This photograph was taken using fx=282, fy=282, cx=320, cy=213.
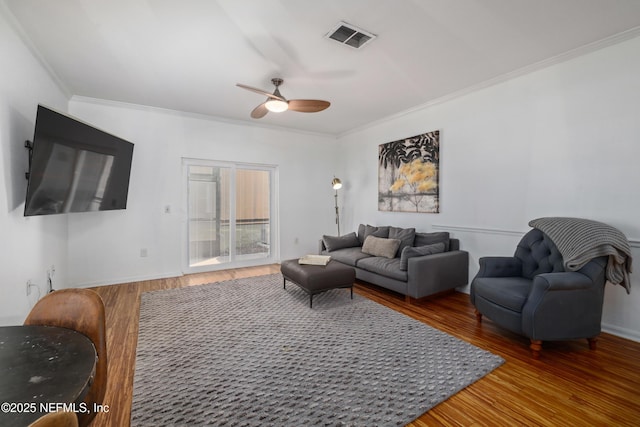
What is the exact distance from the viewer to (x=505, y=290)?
254cm

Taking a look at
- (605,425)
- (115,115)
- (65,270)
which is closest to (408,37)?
→ (605,425)

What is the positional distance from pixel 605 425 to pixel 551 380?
16.0 inches

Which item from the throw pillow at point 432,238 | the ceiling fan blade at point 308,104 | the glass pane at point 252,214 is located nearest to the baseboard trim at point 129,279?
the glass pane at point 252,214

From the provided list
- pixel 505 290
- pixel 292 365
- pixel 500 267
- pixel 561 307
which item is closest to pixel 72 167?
pixel 292 365

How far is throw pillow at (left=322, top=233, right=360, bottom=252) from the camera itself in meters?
4.85

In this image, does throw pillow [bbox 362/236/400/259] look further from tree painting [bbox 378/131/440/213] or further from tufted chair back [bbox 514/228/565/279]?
tufted chair back [bbox 514/228/565/279]

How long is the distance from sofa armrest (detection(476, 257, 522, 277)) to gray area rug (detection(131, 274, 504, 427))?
84 centimetres

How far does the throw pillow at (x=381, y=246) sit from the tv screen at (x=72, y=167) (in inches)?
144

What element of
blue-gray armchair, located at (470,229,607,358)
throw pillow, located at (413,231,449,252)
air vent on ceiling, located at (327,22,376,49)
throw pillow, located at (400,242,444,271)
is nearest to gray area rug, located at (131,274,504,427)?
blue-gray armchair, located at (470,229,607,358)

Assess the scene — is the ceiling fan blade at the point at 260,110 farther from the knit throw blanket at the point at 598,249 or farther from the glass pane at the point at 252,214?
the knit throw blanket at the point at 598,249

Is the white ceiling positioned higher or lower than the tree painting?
higher

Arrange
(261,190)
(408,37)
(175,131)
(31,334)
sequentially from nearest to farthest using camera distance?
(31,334), (408,37), (175,131), (261,190)

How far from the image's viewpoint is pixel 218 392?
1.88 m

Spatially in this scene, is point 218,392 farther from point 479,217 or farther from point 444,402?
point 479,217
